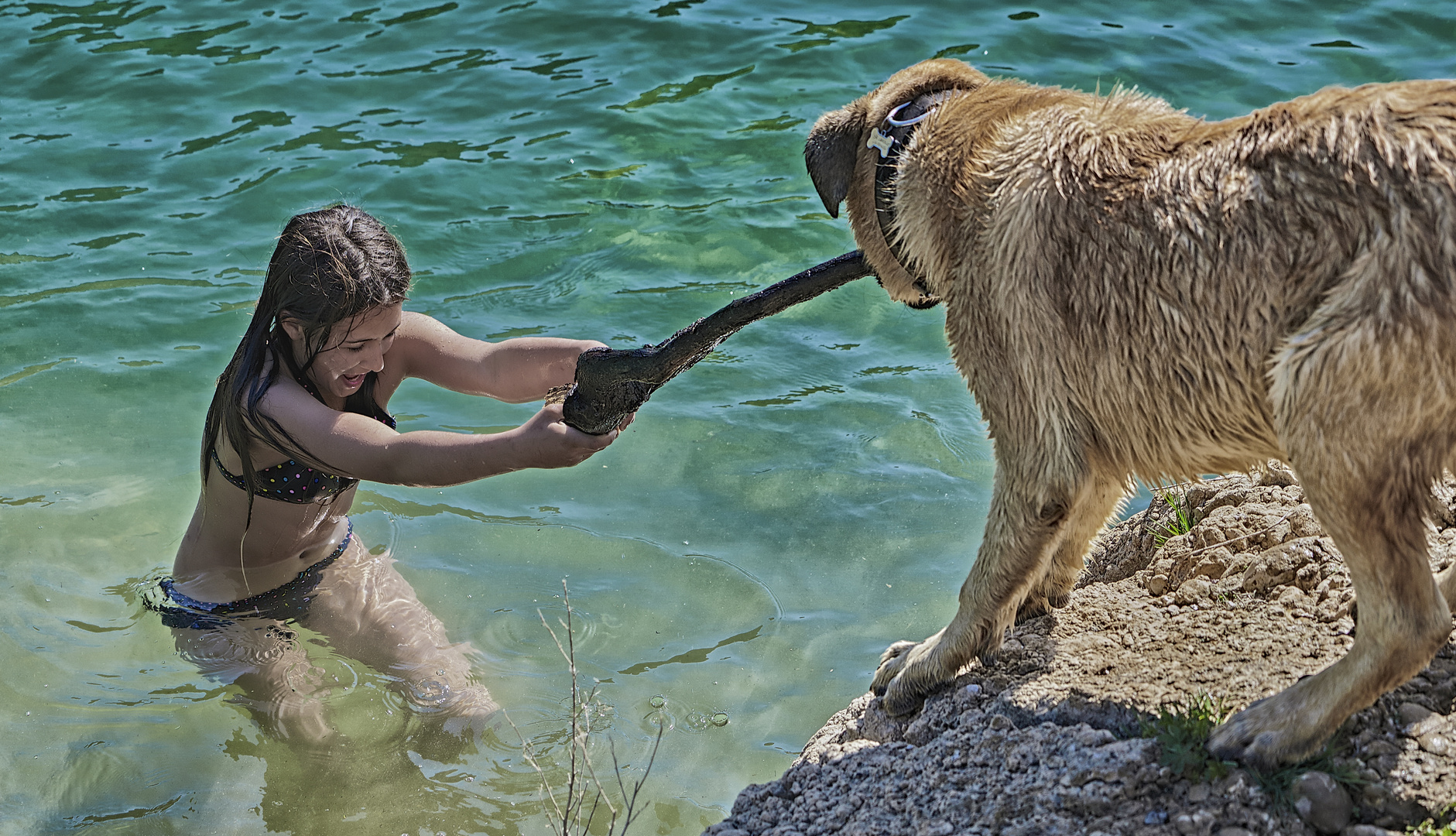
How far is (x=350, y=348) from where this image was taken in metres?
4.24

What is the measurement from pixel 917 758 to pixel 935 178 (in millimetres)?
1694

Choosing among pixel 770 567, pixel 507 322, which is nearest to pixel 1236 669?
pixel 770 567

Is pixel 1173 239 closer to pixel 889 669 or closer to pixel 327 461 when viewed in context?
pixel 889 669

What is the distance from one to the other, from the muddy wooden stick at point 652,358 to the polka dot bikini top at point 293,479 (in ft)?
3.45

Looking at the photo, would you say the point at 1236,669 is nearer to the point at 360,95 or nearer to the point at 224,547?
the point at 224,547

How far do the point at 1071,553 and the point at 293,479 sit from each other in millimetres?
2846

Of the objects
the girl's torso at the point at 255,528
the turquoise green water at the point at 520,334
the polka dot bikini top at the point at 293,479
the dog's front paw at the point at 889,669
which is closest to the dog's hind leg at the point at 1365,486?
the dog's front paw at the point at 889,669

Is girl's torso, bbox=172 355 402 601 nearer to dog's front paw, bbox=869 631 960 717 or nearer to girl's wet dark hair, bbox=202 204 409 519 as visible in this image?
girl's wet dark hair, bbox=202 204 409 519

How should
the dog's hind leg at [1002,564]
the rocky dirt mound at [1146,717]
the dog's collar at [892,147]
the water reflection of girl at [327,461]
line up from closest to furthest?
the rocky dirt mound at [1146,717]
the dog's hind leg at [1002,564]
the dog's collar at [892,147]
the water reflection of girl at [327,461]

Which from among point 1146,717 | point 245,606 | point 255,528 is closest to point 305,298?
point 255,528

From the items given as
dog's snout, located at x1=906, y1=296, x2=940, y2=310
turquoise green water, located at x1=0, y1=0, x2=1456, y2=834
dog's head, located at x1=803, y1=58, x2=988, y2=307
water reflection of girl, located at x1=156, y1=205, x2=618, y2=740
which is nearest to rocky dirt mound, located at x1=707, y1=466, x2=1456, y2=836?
A: turquoise green water, located at x1=0, y1=0, x2=1456, y2=834

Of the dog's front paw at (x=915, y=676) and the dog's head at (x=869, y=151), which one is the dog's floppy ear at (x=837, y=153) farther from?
the dog's front paw at (x=915, y=676)

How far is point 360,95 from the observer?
9.80 meters

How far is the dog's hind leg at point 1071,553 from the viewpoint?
3.62 m
